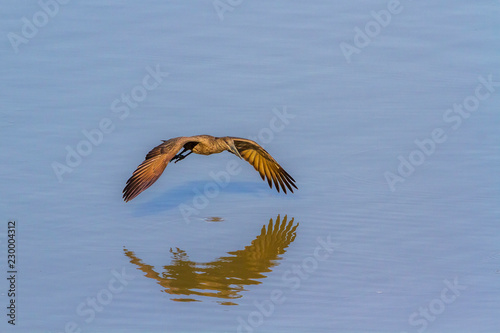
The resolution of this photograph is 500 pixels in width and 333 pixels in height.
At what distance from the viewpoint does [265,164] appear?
11234mm

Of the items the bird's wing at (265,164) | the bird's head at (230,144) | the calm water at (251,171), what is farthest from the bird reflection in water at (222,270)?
the bird's head at (230,144)

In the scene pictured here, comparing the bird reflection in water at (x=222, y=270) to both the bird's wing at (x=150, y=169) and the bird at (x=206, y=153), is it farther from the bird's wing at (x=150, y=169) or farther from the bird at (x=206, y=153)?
the bird at (x=206, y=153)

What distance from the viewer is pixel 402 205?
35.1 feet

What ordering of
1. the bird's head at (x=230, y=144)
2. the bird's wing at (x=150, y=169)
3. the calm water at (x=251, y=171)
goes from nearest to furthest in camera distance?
1. the calm water at (x=251, y=171)
2. the bird's wing at (x=150, y=169)
3. the bird's head at (x=230, y=144)

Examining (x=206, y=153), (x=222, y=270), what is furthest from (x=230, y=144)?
(x=222, y=270)

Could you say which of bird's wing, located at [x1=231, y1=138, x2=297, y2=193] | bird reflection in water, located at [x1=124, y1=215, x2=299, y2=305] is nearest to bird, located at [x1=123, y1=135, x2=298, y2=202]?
bird's wing, located at [x1=231, y1=138, x2=297, y2=193]

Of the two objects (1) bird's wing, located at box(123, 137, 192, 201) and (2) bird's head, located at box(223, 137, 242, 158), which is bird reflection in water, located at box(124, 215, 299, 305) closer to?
(1) bird's wing, located at box(123, 137, 192, 201)

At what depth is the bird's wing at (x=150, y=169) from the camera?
9.55 meters

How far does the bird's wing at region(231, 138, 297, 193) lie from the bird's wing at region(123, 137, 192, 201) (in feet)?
3.07

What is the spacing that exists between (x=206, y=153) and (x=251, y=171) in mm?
1135

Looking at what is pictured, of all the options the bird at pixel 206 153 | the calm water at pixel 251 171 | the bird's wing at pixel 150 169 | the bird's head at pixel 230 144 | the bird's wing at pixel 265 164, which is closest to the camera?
the calm water at pixel 251 171

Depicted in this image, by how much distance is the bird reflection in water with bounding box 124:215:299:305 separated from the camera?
28.7ft

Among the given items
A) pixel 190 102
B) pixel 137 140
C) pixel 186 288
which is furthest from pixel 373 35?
pixel 186 288

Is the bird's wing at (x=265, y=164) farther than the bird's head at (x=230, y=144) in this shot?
Yes
